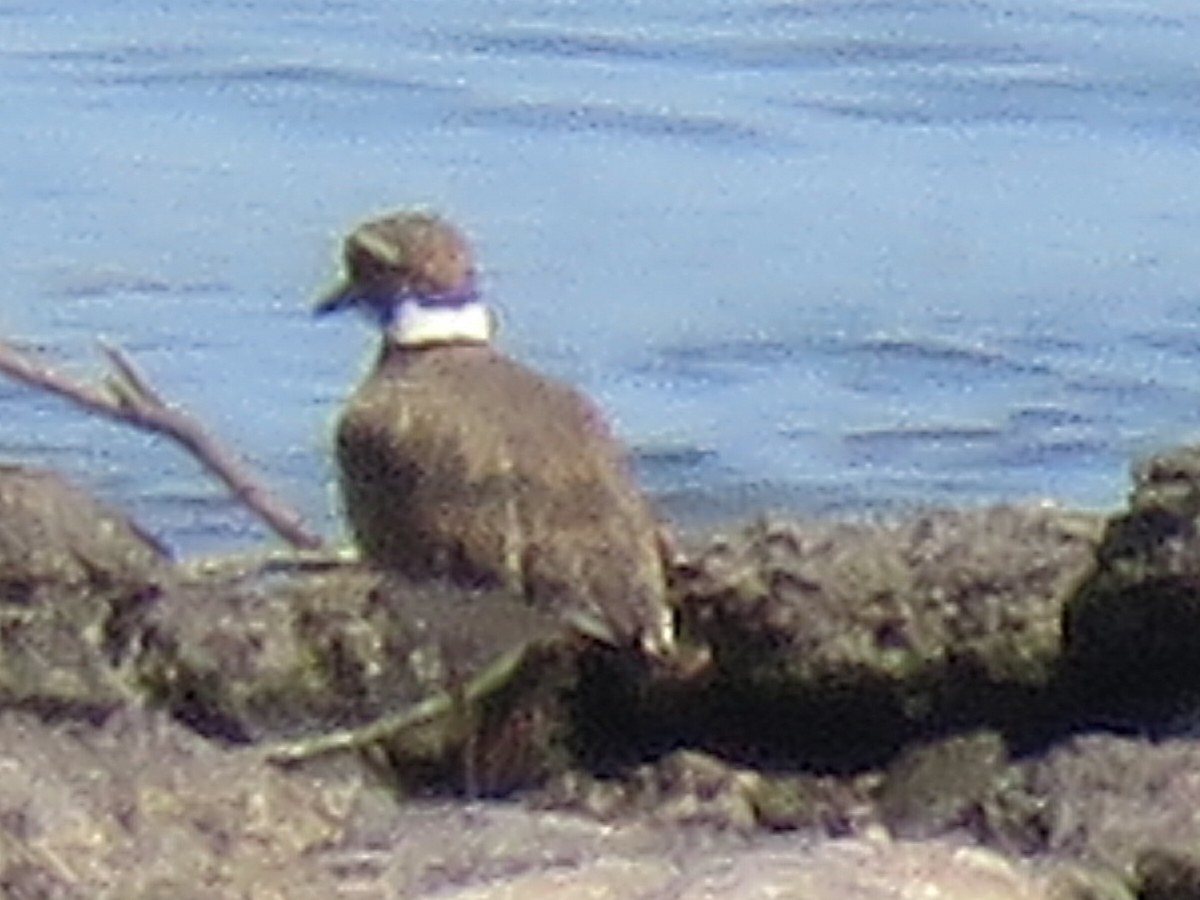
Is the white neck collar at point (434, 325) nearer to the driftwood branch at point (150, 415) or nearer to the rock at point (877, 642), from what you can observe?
the driftwood branch at point (150, 415)

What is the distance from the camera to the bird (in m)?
5.87

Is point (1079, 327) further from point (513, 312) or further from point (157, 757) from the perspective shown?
point (157, 757)

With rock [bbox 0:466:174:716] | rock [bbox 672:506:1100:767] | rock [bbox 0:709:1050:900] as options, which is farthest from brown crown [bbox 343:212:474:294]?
rock [bbox 0:709:1050:900]

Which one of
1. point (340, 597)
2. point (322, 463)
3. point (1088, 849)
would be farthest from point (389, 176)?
point (1088, 849)

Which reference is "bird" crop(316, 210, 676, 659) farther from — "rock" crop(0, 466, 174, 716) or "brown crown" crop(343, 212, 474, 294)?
"rock" crop(0, 466, 174, 716)

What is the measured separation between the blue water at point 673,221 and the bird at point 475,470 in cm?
98

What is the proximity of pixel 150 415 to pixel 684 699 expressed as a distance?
0.74 meters

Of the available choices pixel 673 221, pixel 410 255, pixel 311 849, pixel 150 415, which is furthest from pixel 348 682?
pixel 673 221

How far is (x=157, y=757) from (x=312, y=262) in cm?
532

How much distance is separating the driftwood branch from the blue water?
1.81 meters

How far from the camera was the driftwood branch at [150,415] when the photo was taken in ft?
18.4

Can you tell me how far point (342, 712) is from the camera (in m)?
5.08

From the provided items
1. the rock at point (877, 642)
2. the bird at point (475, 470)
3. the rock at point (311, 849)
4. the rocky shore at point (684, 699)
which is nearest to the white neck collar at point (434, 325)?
the bird at point (475, 470)

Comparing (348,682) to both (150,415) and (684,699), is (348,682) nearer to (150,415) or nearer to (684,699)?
(684,699)
